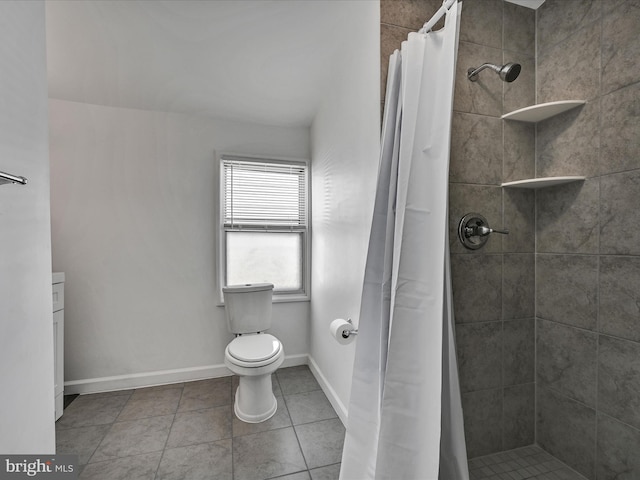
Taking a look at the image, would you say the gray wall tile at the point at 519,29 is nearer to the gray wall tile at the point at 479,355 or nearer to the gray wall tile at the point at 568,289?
the gray wall tile at the point at 568,289

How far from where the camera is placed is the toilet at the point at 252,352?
6.07 feet

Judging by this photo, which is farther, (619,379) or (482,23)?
(482,23)

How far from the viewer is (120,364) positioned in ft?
7.54

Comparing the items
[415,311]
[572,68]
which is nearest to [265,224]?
[415,311]

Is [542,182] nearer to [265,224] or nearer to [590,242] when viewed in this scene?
[590,242]

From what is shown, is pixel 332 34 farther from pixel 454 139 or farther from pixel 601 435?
pixel 601 435

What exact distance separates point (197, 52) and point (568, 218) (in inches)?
88.5

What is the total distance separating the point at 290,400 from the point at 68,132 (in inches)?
105

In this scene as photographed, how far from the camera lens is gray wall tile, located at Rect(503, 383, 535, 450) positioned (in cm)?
144

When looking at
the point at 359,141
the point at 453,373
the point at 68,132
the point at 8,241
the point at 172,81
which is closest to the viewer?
the point at 8,241

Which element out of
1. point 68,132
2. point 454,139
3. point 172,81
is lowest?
point 454,139

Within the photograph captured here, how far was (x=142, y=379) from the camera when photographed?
2.32 metres

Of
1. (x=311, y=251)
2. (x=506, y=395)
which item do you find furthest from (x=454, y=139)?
(x=311, y=251)

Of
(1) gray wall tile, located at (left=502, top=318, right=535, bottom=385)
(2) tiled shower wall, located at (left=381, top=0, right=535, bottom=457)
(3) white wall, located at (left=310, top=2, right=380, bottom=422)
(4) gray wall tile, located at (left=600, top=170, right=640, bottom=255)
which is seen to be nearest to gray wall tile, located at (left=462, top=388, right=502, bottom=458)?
(2) tiled shower wall, located at (left=381, top=0, right=535, bottom=457)
